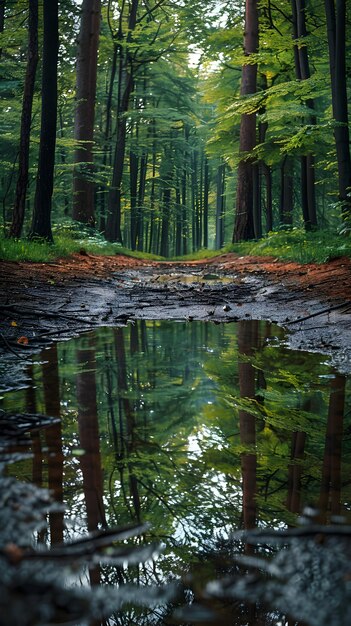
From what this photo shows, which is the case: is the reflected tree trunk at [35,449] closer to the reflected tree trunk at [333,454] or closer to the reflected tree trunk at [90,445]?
the reflected tree trunk at [90,445]

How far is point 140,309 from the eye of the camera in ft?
19.8

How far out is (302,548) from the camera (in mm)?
1171

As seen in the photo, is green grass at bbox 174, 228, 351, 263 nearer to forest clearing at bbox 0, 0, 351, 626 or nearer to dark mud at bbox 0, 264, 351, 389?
forest clearing at bbox 0, 0, 351, 626

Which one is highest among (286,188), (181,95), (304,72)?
(181,95)

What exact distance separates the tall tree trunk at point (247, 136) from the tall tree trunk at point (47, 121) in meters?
7.15

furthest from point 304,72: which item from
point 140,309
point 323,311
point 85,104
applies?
point 323,311

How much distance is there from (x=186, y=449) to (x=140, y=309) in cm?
400

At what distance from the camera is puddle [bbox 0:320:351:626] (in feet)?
4.47

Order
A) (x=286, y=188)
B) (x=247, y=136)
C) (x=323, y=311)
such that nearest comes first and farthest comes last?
(x=323, y=311) → (x=247, y=136) → (x=286, y=188)

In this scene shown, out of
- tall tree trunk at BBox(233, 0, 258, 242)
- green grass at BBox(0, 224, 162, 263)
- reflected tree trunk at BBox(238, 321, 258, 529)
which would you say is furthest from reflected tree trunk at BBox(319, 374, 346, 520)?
tall tree trunk at BBox(233, 0, 258, 242)

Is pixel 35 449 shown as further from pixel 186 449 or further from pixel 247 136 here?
pixel 247 136

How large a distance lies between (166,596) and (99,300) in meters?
5.59

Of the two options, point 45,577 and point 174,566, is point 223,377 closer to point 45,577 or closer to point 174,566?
point 174,566

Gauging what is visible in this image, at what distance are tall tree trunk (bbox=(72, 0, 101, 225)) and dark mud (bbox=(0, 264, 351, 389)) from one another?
30.0 feet
